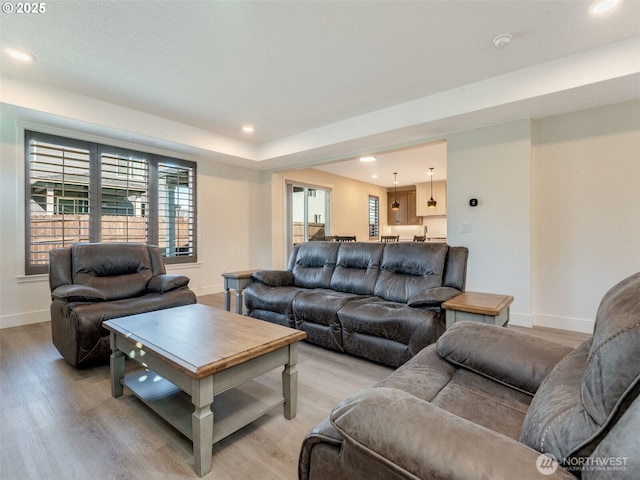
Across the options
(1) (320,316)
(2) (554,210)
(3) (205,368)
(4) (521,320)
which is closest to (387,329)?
(1) (320,316)

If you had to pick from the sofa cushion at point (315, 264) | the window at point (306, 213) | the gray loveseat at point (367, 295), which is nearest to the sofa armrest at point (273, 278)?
the gray loveseat at point (367, 295)

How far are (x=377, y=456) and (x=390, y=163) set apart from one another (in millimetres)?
6422

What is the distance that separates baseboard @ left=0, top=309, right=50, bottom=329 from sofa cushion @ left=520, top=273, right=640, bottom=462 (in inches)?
198

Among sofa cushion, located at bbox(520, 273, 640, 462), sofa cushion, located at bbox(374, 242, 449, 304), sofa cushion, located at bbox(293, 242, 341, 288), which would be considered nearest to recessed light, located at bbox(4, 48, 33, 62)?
sofa cushion, located at bbox(293, 242, 341, 288)

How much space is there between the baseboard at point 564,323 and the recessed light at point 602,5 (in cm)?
293

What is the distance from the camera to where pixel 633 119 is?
123 inches

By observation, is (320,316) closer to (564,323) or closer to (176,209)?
(564,323)

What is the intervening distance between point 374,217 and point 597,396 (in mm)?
9077

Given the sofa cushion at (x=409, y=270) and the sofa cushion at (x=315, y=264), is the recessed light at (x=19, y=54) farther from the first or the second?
the sofa cushion at (x=409, y=270)

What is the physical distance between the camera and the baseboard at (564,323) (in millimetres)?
3375

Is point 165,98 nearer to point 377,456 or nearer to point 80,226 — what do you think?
point 80,226

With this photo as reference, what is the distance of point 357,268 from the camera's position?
3328mm

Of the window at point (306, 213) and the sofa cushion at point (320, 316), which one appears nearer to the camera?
the sofa cushion at point (320, 316)

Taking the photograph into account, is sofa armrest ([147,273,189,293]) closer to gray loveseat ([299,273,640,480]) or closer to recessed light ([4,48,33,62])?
recessed light ([4,48,33,62])
